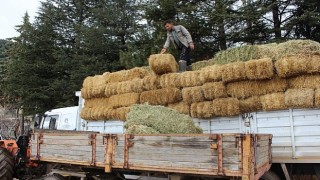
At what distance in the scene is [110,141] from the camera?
588 centimetres

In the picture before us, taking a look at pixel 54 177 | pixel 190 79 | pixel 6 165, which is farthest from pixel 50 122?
pixel 190 79

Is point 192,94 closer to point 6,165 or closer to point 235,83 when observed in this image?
point 235,83

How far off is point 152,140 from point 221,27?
1343 cm

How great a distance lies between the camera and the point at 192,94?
339 inches

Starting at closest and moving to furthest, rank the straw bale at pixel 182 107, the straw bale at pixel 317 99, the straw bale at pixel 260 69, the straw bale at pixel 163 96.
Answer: the straw bale at pixel 317 99
the straw bale at pixel 260 69
the straw bale at pixel 182 107
the straw bale at pixel 163 96

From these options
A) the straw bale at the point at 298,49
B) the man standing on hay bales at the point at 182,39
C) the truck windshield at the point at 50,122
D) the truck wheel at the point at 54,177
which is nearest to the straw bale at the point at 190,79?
the man standing on hay bales at the point at 182,39

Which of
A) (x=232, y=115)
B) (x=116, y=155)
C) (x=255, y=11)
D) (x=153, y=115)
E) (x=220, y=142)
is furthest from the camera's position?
(x=255, y=11)

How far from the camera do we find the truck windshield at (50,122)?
43.5ft

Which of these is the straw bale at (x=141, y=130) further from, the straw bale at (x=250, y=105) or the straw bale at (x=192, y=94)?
the straw bale at (x=192, y=94)

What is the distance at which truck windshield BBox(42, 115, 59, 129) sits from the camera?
13.3m

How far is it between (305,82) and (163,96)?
11.7 feet

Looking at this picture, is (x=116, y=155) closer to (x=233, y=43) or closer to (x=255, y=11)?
(x=255, y=11)

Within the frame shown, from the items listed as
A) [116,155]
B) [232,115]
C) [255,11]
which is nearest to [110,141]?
[116,155]

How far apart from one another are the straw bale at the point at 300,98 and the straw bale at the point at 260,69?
24.6 inches
